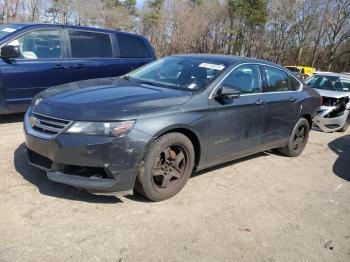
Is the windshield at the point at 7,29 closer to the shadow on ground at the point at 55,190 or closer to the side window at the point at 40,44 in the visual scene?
the side window at the point at 40,44

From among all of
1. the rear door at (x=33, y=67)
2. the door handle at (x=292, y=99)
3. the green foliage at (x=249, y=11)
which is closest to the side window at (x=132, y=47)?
the rear door at (x=33, y=67)

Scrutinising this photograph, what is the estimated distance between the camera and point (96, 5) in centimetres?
4441

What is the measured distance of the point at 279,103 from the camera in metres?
5.48

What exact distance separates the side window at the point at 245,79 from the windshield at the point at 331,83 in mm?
5813

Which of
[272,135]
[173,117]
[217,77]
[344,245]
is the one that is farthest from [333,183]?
[173,117]

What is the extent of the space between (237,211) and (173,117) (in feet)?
4.02

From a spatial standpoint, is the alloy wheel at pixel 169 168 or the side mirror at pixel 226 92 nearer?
the alloy wheel at pixel 169 168

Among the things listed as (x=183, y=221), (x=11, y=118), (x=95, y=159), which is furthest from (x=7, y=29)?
(x=183, y=221)

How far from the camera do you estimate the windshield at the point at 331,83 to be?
33.4 ft

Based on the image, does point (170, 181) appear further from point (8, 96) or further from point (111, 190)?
point (8, 96)

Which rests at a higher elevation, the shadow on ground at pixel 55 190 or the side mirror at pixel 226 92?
the side mirror at pixel 226 92

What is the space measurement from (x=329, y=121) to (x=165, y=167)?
21.0 feet

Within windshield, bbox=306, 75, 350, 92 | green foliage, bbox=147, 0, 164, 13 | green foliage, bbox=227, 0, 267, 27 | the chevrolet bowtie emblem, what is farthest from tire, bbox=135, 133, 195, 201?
green foliage, bbox=147, 0, 164, 13

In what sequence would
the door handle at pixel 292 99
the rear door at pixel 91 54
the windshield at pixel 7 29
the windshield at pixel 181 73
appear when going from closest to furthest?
the windshield at pixel 181 73, the door handle at pixel 292 99, the windshield at pixel 7 29, the rear door at pixel 91 54
